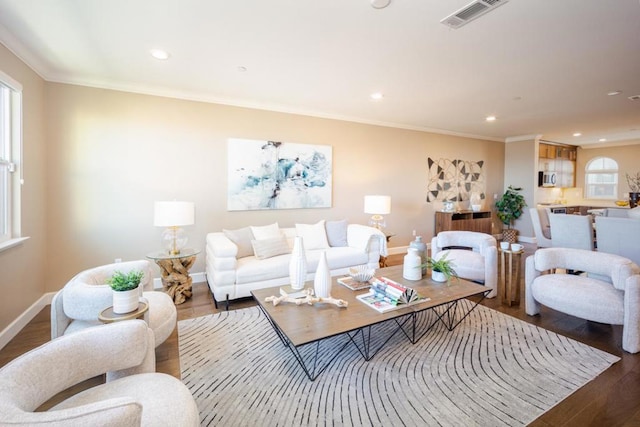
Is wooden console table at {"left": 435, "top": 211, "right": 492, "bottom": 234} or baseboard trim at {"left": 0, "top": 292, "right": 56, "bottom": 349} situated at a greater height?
wooden console table at {"left": 435, "top": 211, "right": 492, "bottom": 234}

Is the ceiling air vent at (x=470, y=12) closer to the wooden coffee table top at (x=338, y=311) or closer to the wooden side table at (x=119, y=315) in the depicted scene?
the wooden coffee table top at (x=338, y=311)

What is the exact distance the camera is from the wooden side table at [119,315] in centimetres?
169

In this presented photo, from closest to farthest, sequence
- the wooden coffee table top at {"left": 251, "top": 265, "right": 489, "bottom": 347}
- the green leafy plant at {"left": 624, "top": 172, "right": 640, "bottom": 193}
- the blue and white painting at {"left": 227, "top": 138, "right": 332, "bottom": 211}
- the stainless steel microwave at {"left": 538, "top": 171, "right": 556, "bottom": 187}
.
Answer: the wooden coffee table top at {"left": 251, "top": 265, "right": 489, "bottom": 347}
the blue and white painting at {"left": 227, "top": 138, "right": 332, "bottom": 211}
the green leafy plant at {"left": 624, "top": 172, "right": 640, "bottom": 193}
the stainless steel microwave at {"left": 538, "top": 171, "right": 556, "bottom": 187}

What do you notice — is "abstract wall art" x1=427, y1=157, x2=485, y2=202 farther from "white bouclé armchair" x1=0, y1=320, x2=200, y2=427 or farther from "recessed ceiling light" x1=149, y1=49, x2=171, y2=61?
"white bouclé armchair" x1=0, y1=320, x2=200, y2=427

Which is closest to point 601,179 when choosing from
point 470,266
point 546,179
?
point 546,179

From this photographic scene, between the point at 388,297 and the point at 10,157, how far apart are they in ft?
11.8

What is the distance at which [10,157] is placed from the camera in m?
2.67

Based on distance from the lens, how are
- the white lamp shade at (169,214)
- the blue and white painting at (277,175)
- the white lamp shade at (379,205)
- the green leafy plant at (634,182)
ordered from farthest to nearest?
1. the green leafy plant at (634,182)
2. the white lamp shade at (379,205)
3. the blue and white painting at (277,175)
4. the white lamp shade at (169,214)

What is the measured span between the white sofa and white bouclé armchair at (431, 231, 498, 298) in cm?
83

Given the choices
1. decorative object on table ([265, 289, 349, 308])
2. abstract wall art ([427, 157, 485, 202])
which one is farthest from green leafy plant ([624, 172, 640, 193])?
decorative object on table ([265, 289, 349, 308])

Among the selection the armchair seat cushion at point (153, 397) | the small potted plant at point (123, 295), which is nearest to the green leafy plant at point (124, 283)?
the small potted plant at point (123, 295)

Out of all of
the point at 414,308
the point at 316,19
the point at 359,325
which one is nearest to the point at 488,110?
the point at 316,19

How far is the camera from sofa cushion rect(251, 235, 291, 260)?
11.7 ft

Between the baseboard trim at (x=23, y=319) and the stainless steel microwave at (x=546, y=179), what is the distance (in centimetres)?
969
